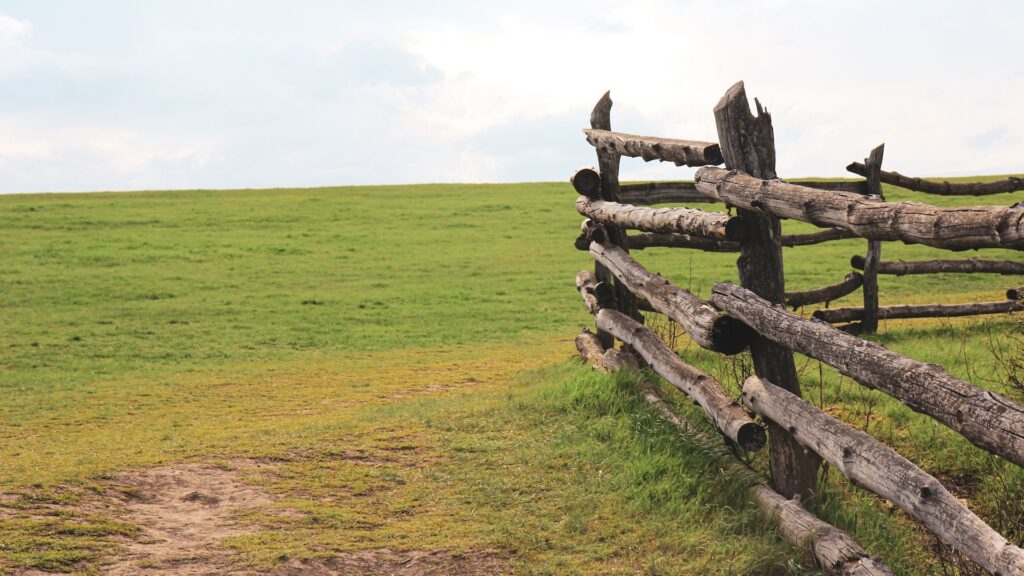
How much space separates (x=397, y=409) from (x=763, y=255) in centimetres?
403

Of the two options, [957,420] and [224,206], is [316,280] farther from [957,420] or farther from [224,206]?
[957,420]

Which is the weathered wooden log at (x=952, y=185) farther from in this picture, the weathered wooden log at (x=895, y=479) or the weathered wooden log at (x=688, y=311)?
the weathered wooden log at (x=895, y=479)

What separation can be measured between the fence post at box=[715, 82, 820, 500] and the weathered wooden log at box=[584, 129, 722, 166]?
40 centimetres

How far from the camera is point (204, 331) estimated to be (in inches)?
569

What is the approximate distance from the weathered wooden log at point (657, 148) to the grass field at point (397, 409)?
177cm

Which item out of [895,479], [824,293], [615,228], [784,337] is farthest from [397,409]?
[824,293]

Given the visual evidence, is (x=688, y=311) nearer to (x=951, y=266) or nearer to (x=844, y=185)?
(x=844, y=185)

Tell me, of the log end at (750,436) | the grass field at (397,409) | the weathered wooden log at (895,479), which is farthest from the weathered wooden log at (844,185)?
the weathered wooden log at (895,479)

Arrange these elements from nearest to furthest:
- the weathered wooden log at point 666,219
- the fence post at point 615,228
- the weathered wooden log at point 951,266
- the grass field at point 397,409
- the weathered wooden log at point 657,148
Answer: the grass field at point 397,409 → the weathered wooden log at point 666,219 → the weathered wooden log at point 657,148 → the fence post at point 615,228 → the weathered wooden log at point 951,266

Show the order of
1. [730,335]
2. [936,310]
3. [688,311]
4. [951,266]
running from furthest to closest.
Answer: [951,266] → [936,310] → [688,311] → [730,335]

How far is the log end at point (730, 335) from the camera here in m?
5.01

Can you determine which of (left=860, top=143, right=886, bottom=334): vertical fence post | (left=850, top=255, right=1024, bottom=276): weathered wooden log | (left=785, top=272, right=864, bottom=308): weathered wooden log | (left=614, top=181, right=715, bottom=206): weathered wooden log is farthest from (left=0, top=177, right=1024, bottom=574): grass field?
(left=614, top=181, right=715, bottom=206): weathered wooden log

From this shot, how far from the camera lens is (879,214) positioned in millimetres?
3857

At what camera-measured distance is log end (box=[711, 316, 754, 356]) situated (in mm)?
5012
